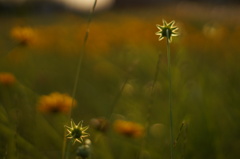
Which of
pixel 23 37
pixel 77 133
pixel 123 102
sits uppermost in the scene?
pixel 23 37

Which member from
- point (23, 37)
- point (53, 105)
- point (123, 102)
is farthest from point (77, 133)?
point (123, 102)

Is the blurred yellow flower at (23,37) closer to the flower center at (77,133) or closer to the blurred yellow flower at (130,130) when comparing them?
the blurred yellow flower at (130,130)

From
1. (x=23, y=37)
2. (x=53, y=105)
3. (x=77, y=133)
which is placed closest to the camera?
(x=77, y=133)

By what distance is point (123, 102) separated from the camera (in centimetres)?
126

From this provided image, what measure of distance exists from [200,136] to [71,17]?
121 inches

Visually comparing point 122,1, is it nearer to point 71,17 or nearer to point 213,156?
point 71,17

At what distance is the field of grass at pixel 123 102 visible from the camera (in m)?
0.83

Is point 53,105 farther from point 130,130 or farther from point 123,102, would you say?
point 123,102

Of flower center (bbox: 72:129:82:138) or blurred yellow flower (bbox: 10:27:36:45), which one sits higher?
blurred yellow flower (bbox: 10:27:36:45)

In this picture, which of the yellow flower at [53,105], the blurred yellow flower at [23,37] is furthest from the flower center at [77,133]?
the blurred yellow flower at [23,37]

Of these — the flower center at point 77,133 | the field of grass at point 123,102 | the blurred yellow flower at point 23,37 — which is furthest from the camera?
the blurred yellow flower at point 23,37

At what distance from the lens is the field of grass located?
83 centimetres

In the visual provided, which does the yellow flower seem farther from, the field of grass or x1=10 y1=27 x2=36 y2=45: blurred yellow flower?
x1=10 y1=27 x2=36 y2=45: blurred yellow flower

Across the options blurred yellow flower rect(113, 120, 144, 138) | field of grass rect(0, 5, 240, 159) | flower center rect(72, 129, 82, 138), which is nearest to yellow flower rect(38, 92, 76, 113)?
field of grass rect(0, 5, 240, 159)
